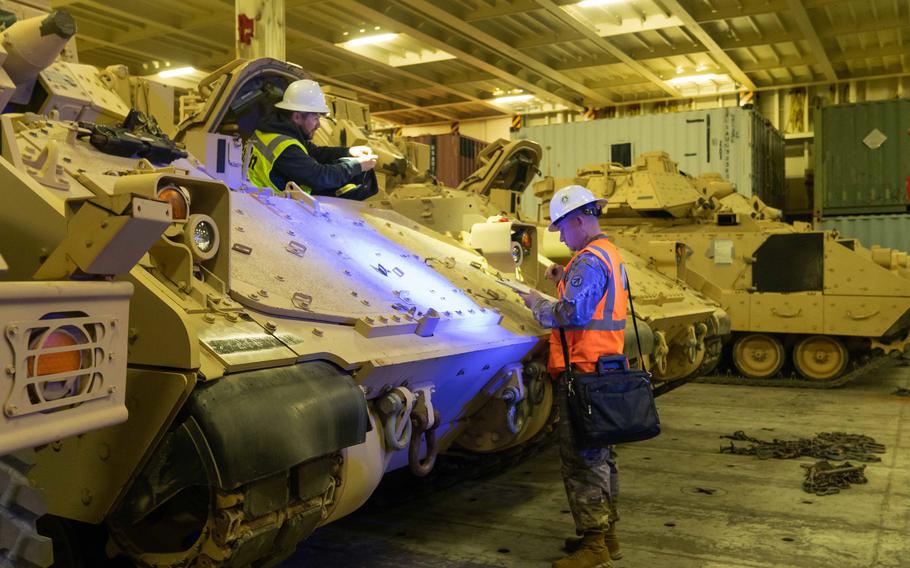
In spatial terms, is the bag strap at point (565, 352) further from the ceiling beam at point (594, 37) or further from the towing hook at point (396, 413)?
the ceiling beam at point (594, 37)

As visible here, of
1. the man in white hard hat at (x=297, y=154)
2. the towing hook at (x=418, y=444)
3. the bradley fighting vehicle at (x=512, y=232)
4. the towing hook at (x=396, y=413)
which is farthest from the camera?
the bradley fighting vehicle at (x=512, y=232)

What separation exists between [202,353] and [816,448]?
6.07 meters

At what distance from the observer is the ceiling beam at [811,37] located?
44.1 ft

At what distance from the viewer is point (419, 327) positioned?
12.8 feet

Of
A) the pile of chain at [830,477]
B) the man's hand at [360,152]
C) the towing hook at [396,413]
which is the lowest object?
the pile of chain at [830,477]

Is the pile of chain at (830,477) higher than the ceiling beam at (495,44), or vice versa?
the ceiling beam at (495,44)

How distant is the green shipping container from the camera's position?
16328 mm

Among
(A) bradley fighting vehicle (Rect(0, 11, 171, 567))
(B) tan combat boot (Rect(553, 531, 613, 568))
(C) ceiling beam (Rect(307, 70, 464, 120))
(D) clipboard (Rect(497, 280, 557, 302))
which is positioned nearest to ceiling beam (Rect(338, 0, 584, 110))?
(C) ceiling beam (Rect(307, 70, 464, 120))

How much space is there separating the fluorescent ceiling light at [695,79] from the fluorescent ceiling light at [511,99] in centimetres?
326

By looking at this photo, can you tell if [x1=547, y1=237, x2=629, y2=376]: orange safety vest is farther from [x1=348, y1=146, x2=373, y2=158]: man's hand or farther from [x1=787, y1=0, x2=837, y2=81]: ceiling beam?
[x1=787, y1=0, x2=837, y2=81]: ceiling beam

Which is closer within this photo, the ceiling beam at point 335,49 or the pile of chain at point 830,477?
the pile of chain at point 830,477

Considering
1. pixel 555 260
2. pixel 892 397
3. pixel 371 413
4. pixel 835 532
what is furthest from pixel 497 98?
pixel 371 413

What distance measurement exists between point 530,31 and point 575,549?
467 inches

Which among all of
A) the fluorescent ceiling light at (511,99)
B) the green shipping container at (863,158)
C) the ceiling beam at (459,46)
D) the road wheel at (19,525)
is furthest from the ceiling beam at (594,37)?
the road wheel at (19,525)
